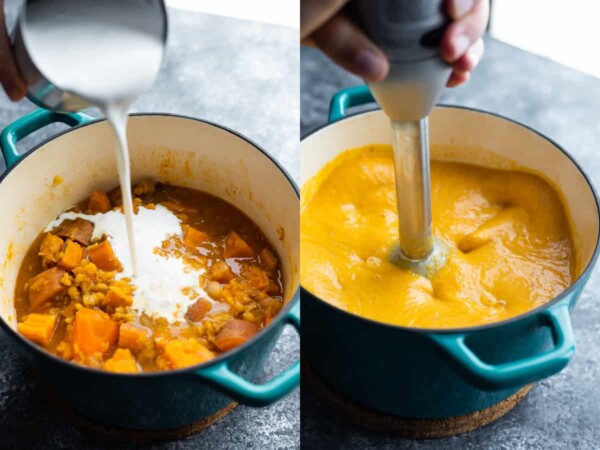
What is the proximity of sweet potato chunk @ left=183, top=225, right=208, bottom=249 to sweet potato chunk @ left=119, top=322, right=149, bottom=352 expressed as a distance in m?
0.18

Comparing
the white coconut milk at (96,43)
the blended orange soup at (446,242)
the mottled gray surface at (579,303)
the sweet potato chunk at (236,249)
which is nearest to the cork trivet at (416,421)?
the mottled gray surface at (579,303)

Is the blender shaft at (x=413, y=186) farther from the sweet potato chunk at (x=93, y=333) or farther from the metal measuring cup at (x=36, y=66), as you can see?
the sweet potato chunk at (x=93, y=333)

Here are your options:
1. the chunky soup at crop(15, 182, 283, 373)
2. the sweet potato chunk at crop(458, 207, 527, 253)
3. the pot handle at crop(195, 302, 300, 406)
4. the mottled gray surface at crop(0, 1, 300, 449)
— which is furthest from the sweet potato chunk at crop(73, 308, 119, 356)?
the sweet potato chunk at crop(458, 207, 527, 253)

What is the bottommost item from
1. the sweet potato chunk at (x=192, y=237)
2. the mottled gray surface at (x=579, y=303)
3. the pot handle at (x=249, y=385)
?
the mottled gray surface at (x=579, y=303)

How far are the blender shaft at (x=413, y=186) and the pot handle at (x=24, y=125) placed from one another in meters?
0.48

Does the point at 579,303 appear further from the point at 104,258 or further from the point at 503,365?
the point at 104,258

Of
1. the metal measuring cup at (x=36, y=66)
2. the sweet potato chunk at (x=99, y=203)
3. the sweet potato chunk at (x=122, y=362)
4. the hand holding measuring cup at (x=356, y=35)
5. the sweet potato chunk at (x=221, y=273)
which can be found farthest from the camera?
the sweet potato chunk at (x=99, y=203)

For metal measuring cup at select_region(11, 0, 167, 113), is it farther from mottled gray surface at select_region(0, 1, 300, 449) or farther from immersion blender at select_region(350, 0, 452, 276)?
mottled gray surface at select_region(0, 1, 300, 449)

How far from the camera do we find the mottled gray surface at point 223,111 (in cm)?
92

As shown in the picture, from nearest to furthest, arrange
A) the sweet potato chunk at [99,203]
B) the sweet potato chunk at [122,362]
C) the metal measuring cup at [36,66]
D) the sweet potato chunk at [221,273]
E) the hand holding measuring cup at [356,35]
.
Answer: the hand holding measuring cup at [356,35] → the metal measuring cup at [36,66] → the sweet potato chunk at [122,362] → the sweet potato chunk at [221,273] → the sweet potato chunk at [99,203]

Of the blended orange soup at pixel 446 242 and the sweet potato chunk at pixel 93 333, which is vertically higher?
the sweet potato chunk at pixel 93 333

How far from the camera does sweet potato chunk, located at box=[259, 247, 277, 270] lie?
41.3 inches

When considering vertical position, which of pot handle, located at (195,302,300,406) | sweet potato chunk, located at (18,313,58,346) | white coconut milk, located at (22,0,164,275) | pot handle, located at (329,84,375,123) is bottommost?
sweet potato chunk, located at (18,313,58,346)

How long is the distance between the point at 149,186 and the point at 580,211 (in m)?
0.61
